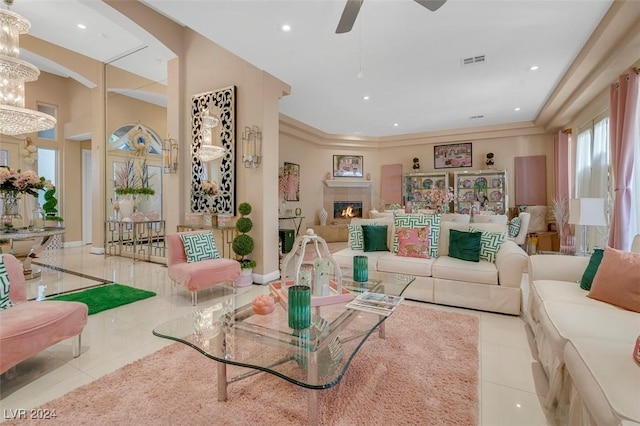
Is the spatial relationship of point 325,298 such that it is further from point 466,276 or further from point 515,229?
point 515,229

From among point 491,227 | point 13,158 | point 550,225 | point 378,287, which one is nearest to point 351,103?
point 491,227

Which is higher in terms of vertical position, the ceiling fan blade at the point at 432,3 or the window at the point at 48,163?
the ceiling fan blade at the point at 432,3

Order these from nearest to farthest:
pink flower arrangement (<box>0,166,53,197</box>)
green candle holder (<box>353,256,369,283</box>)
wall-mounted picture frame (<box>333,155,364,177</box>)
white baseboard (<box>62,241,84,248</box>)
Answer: green candle holder (<box>353,256,369,283</box>) → pink flower arrangement (<box>0,166,53,197</box>) → white baseboard (<box>62,241,84,248</box>) → wall-mounted picture frame (<box>333,155,364,177</box>)

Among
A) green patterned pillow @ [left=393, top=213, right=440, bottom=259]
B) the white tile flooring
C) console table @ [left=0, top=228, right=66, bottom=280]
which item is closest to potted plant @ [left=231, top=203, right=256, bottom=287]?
the white tile flooring

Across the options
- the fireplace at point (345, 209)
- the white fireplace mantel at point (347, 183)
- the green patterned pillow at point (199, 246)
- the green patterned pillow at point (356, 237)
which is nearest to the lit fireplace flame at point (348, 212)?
the fireplace at point (345, 209)

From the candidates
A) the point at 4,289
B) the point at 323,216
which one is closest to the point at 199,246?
the point at 4,289

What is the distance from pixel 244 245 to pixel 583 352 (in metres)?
3.42

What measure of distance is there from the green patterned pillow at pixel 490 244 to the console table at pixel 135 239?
528cm

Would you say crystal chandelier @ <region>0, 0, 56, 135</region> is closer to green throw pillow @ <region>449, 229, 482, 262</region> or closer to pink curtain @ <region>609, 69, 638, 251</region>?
green throw pillow @ <region>449, 229, 482, 262</region>

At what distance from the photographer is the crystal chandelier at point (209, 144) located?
14.8 feet

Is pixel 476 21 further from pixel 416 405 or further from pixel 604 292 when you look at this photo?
pixel 416 405

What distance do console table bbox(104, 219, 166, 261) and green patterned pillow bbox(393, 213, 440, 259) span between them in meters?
4.33

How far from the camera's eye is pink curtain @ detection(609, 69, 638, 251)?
10.8 ft

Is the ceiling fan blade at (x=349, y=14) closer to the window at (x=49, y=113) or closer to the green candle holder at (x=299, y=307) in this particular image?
the green candle holder at (x=299, y=307)
